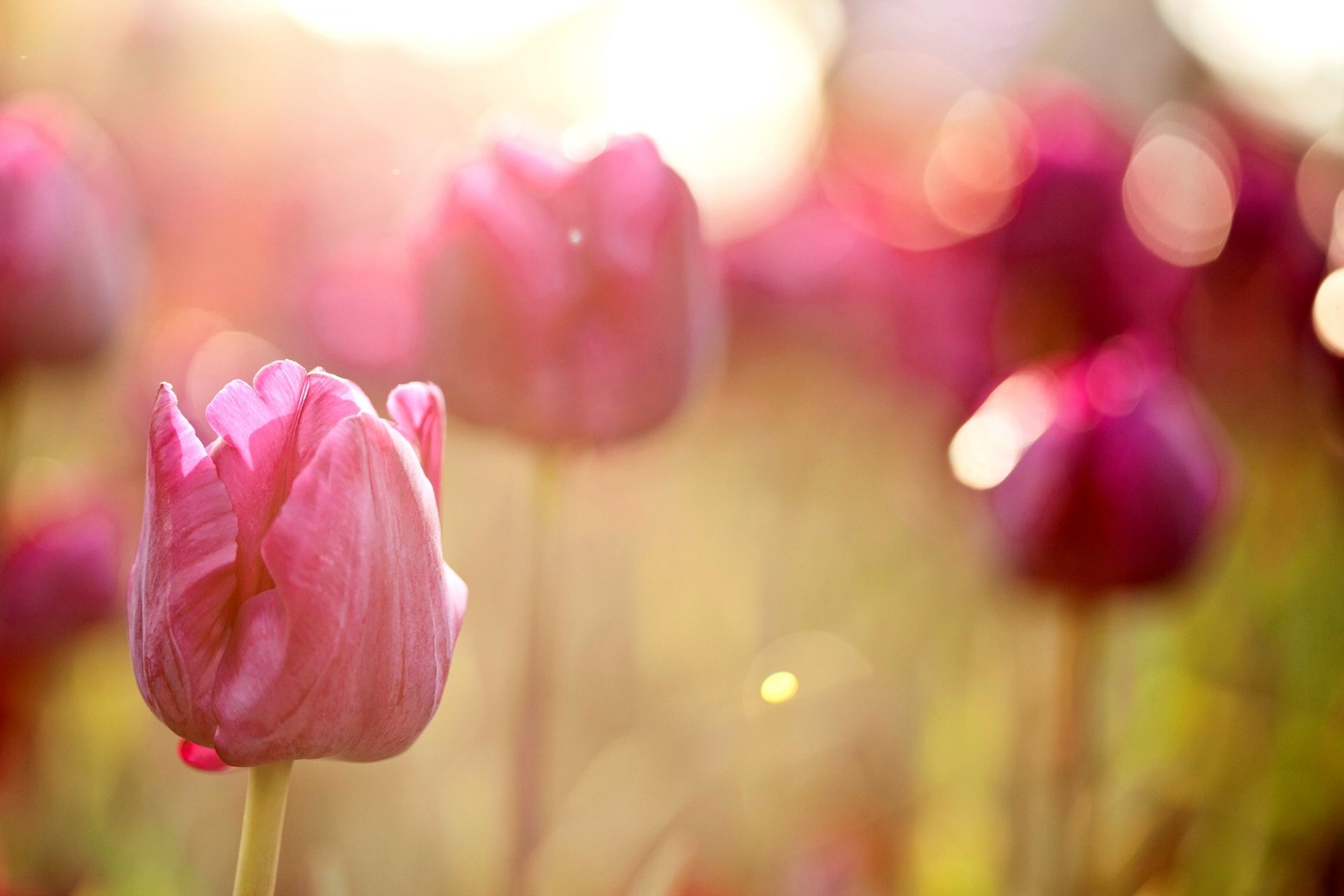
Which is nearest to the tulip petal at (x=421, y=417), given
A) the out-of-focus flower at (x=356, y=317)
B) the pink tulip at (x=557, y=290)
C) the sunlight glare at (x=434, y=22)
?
the pink tulip at (x=557, y=290)

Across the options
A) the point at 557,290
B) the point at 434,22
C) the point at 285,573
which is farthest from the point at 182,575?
the point at 434,22

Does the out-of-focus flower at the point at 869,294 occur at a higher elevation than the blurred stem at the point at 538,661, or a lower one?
higher

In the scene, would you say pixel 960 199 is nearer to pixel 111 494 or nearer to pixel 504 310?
pixel 504 310

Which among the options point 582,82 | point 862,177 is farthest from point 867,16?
point 862,177

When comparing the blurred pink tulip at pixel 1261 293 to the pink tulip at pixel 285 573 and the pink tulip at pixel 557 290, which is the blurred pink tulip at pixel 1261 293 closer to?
the pink tulip at pixel 557 290

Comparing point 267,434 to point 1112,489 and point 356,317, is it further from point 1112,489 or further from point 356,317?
point 356,317

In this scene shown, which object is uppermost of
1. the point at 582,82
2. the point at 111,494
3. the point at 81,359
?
the point at 582,82
